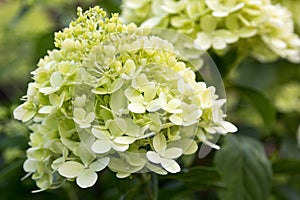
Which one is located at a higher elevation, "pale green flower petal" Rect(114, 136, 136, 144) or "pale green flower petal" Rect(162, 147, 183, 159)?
"pale green flower petal" Rect(114, 136, 136, 144)

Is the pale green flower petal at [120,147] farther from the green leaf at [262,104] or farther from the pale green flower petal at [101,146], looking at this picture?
the green leaf at [262,104]

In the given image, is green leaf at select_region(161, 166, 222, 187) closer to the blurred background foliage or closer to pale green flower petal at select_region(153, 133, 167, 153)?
the blurred background foliage

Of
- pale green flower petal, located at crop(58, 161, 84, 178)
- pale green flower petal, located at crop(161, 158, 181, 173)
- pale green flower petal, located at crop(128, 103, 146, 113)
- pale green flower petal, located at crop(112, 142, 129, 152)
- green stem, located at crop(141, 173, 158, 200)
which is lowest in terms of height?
green stem, located at crop(141, 173, 158, 200)

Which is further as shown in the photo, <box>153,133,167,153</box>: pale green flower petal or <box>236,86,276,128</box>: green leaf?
<box>236,86,276,128</box>: green leaf

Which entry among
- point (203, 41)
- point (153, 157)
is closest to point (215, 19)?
point (203, 41)

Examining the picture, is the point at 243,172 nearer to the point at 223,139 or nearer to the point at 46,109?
the point at 223,139

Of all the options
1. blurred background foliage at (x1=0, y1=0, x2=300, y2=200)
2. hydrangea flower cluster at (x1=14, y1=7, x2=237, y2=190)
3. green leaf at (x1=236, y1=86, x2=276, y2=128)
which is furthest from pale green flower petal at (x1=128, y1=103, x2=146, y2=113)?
green leaf at (x1=236, y1=86, x2=276, y2=128)

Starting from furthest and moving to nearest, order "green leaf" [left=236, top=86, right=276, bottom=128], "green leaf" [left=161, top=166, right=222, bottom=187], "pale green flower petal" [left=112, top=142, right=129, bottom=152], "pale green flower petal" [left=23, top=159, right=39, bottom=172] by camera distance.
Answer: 1. "green leaf" [left=236, top=86, right=276, bottom=128]
2. "green leaf" [left=161, top=166, right=222, bottom=187]
3. "pale green flower petal" [left=23, top=159, right=39, bottom=172]
4. "pale green flower petal" [left=112, top=142, right=129, bottom=152]

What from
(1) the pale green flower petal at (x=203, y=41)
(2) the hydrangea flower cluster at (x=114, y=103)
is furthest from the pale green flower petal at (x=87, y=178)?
(1) the pale green flower petal at (x=203, y=41)
